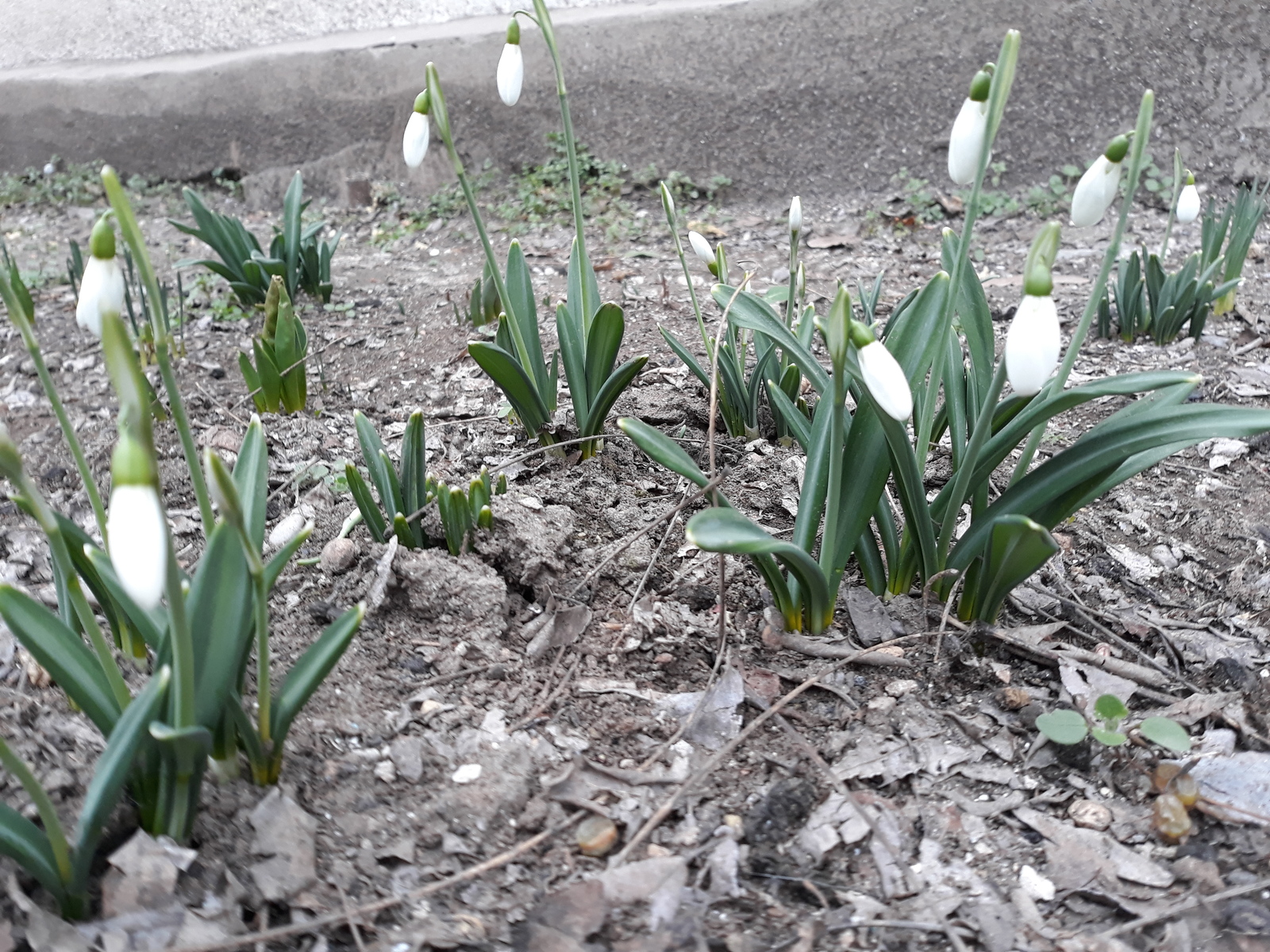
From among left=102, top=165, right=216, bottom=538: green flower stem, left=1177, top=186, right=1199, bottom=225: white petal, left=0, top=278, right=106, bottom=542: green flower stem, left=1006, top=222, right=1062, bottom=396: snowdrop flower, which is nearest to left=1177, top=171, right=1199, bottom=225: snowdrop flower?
left=1177, top=186, right=1199, bottom=225: white petal

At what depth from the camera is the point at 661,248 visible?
169 inches

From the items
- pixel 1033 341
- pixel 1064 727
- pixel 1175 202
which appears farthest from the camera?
pixel 1175 202

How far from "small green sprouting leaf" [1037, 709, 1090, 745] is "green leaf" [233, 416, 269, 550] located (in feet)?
4.16

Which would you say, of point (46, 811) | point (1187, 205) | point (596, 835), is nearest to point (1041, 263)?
point (596, 835)

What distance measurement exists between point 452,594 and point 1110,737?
3.92 feet

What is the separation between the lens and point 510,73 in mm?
2021

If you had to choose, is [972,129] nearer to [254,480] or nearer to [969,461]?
[969,461]

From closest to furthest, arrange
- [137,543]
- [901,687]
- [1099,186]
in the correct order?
[137,543]
[1099,186]
[901,687]

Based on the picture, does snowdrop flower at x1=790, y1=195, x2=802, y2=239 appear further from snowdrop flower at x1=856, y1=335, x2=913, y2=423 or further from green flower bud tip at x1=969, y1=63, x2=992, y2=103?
snowdrop flower at x1=856, y1=335, x2=913, y2=423

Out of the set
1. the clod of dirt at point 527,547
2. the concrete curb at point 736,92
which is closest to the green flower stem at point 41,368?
the clod of dirt at point 527,547

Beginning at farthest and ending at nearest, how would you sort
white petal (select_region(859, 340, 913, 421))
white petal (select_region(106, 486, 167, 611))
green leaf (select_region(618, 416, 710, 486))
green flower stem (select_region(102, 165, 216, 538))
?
green leaf (select_region(618, 416, 710, 486))
white petal (select_region(859, 340, 913, 421))
green flower stem (select_region(102, 165, 216, 538))
white petal (select_region(106, 486, 167, 611))

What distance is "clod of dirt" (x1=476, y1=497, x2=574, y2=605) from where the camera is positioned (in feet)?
6.13

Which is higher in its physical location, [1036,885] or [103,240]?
[103,240]

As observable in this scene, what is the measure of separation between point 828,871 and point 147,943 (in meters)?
0.90
